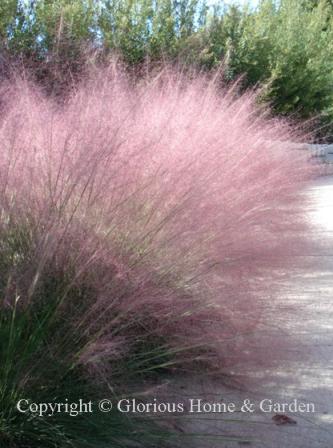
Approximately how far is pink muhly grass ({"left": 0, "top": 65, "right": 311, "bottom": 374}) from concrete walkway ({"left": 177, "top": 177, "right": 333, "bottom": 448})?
0.57 feet

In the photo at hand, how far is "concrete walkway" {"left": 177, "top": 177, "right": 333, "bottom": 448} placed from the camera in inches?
97.3

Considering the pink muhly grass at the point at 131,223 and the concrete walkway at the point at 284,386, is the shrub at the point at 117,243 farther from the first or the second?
the concrete walkway at the point at 284,386

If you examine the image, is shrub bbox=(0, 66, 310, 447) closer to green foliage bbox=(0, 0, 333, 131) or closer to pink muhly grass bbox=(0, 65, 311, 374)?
pink muhly grass bbox=(0, 65, 311, 374)

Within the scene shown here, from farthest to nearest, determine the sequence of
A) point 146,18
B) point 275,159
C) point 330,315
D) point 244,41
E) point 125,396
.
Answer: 1. point 244,41
2. point 146,18
3. point 275,159
4. point 330,315
5. point 125,396

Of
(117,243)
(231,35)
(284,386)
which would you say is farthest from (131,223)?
(231,35)

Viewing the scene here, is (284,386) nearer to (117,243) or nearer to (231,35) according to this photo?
(117,243)

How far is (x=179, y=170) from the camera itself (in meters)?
2.84

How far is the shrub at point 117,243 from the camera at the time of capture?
7.19ft

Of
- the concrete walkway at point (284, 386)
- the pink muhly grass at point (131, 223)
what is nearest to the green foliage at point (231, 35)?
the pink muhly grass at point (131, 223)

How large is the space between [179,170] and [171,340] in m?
0.79

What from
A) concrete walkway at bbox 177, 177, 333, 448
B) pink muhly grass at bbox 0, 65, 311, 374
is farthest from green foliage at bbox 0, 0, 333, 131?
concrete walkway at bbox 177, 177, 333, 448

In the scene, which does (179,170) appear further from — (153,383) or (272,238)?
(153,383)

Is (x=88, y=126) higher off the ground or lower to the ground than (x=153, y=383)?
higher

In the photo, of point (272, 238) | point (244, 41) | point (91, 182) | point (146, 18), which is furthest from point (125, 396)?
point (244, 41)
